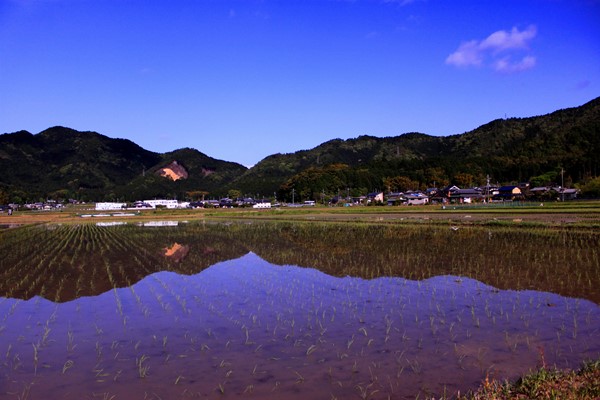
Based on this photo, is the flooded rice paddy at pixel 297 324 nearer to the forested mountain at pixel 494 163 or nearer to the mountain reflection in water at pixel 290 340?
the mountain reflection in water at pixel 290 340

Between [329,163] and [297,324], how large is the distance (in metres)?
123

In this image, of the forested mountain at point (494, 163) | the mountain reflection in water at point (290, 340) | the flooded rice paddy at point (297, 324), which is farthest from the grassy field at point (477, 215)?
the forested mountain at point (494, 163)

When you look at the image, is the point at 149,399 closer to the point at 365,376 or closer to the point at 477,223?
the point at 365,376

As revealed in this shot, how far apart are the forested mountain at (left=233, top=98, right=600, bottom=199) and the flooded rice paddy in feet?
217

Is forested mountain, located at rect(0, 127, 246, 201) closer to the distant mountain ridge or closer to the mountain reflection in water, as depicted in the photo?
the distant mountain ridge

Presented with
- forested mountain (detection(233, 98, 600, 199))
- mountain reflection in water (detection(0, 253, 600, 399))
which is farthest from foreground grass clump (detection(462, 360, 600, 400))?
forested mountain (detection(233, 98, 600, 199))

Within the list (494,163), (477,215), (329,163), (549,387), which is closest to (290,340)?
(549,387)

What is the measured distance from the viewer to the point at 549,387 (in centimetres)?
386

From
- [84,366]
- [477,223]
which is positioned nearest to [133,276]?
[84,366]

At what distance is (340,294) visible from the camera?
864 centimetres

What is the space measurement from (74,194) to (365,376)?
142m

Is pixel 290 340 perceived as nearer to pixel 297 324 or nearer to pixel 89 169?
pixel 297 324

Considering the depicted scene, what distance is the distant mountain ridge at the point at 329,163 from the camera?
8831cm

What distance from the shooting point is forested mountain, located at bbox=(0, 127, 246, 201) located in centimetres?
13250
